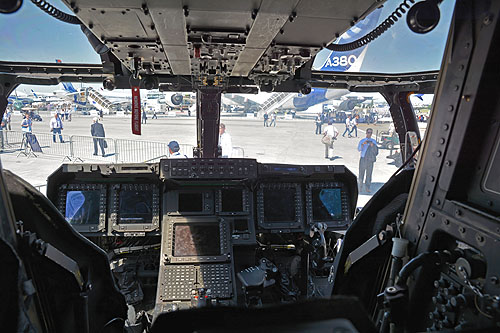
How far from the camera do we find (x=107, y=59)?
3316mm

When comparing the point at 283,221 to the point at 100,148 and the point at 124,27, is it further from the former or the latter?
the point at 100,148

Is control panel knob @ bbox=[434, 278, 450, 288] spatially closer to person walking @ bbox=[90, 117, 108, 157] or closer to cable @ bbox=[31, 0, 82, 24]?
cable @ bbox=[31, 0, 82, 24]

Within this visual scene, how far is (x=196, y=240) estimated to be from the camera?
11.5 ft

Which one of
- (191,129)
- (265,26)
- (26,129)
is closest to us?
(265,26)

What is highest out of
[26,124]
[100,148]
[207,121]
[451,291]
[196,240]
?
[207,121]

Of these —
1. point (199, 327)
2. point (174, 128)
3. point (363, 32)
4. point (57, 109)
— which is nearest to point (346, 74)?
point (363, 32)

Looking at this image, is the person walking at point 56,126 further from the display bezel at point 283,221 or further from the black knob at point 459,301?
the black knob at point 459,301

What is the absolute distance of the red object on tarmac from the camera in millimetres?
3559

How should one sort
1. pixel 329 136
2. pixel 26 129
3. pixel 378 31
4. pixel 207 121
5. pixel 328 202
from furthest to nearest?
pixel 329 136 < pixel 26 129 < pixel 207 121 < pixel 328 202 < pixel 378 31

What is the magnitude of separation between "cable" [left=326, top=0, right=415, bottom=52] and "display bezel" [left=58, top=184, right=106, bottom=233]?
103 inches

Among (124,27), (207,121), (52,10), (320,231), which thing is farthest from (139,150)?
(124,27)

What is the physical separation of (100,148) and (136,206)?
14.4 feet

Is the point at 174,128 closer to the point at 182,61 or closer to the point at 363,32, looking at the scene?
the point at 182,61

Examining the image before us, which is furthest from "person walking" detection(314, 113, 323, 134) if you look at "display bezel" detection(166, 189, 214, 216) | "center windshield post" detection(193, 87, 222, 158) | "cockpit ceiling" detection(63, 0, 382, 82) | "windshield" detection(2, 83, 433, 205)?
"cockpit ceiling" detection(63, 0, 382, 82)
